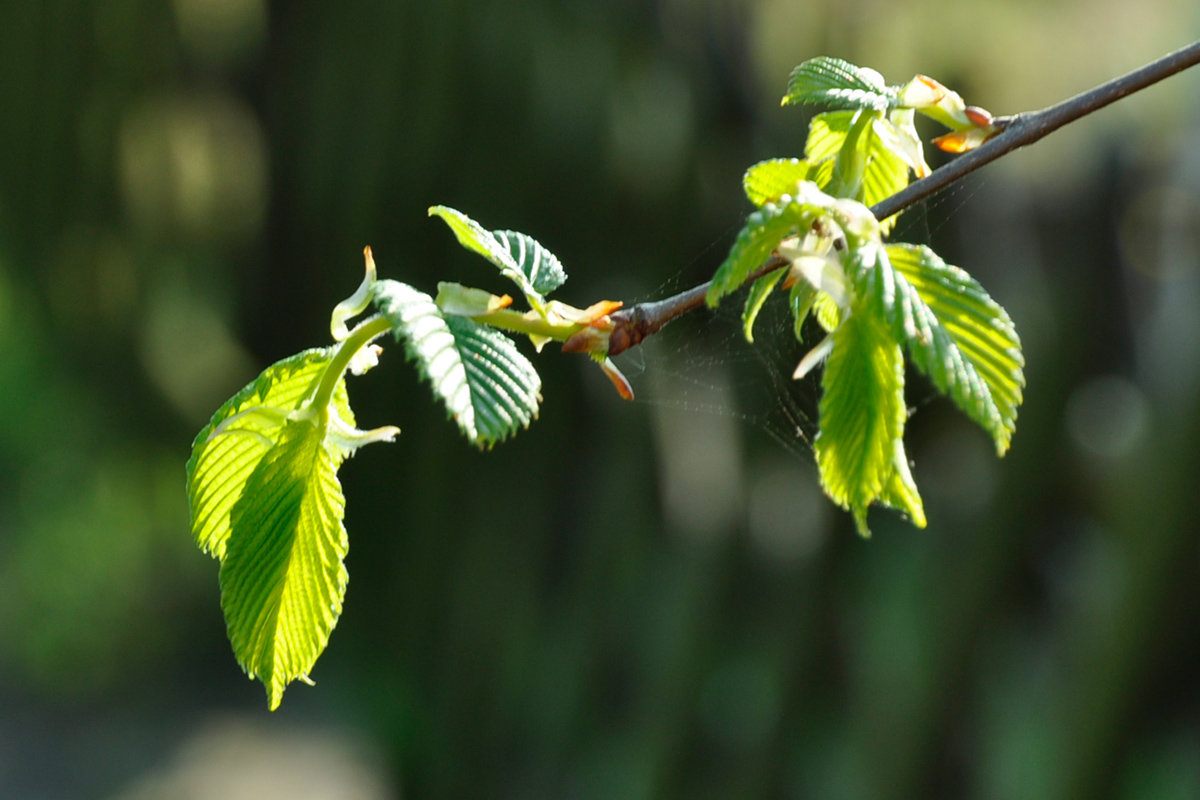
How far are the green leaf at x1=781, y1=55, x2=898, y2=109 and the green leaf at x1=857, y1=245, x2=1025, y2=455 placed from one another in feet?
0.29

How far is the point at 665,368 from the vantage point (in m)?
2.17

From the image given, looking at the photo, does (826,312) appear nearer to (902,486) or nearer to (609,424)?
(902,486)

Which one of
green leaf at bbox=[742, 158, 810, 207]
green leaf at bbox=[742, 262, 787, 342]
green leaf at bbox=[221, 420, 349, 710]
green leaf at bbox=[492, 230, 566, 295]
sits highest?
green leaf at bbox=[742, 158, 810, 207]

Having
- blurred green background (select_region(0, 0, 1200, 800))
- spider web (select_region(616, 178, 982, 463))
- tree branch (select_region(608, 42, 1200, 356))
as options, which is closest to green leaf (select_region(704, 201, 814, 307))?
tree branch (select_region(608, 42, 1200, 356))

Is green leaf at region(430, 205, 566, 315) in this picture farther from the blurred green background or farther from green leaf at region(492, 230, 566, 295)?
the blurred green background

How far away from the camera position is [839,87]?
0.47m

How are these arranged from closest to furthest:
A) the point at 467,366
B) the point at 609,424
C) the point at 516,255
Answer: the point at 467,366, the point at 516,255, the point at 609,424

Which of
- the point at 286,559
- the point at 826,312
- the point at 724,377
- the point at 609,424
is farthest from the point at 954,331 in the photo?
the point at 609,424

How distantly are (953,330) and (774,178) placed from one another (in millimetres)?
154

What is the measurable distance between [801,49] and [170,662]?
2906mm

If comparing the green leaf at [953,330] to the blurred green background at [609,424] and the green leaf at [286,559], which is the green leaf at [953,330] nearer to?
the green leaf at [286,559]

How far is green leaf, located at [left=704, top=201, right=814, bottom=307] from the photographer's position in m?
0.36

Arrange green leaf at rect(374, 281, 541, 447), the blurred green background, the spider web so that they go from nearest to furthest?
green leaf at rect(374, 281, 541, 447) → the blurred green background → the spider web

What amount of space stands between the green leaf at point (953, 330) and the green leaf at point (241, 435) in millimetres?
201
